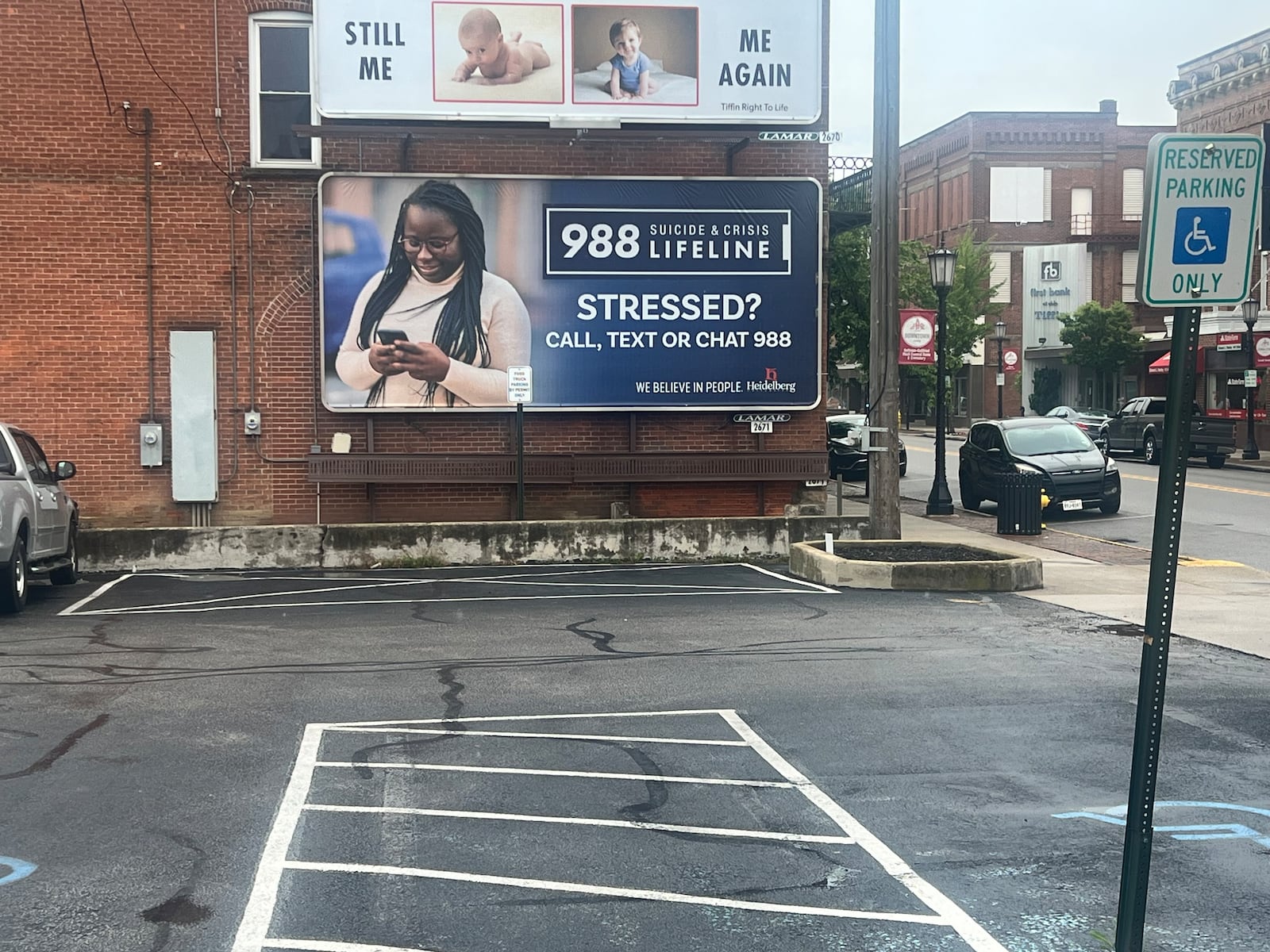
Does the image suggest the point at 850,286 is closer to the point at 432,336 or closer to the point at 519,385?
the point at 432,336

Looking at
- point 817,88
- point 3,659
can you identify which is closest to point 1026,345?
point 817,88

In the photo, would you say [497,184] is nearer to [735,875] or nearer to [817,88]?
[817,88]

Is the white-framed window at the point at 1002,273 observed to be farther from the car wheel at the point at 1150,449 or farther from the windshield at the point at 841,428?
the windshield at the point at 841,428

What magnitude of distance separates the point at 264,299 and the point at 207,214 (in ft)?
4.29

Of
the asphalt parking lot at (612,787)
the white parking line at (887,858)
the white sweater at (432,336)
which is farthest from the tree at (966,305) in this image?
the white parking line at (887,858)

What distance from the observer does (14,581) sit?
13023 mm

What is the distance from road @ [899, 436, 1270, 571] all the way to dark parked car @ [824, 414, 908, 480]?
3.40 feet

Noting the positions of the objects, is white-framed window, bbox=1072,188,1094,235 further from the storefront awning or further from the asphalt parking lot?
the asphalt parking lot

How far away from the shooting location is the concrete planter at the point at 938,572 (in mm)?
14656

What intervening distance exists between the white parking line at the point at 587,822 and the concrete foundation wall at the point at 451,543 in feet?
36.0

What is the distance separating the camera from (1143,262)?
15.4 feet

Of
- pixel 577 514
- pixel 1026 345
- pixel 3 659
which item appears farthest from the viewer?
pixel 1026 345

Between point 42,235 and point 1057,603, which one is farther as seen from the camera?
point 42,235

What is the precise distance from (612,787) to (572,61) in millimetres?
13613
